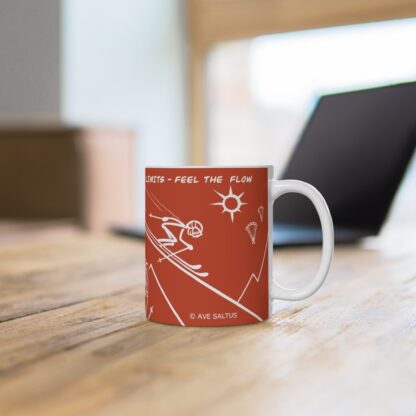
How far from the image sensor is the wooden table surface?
1.31 feet

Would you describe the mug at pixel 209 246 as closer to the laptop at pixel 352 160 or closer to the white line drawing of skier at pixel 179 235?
the white line drawing of skier at pixel 179 235

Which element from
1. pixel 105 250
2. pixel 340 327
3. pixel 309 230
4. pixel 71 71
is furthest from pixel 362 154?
pixel 71 71

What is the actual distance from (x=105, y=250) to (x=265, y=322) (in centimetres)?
58

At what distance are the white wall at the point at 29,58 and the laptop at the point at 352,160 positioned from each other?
0.94 metres

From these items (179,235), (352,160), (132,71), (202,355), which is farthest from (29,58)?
(202,355)

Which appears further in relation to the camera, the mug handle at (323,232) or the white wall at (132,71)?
the white wall at (132,71)

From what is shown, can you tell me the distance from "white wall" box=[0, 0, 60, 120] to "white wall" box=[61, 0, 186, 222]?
0.12 ft

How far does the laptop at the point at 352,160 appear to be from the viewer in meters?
1.12

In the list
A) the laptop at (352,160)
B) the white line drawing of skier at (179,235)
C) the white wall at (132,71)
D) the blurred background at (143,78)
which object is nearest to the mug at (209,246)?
the white line drawing of skier at (179,235)

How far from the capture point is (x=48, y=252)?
3.64 feet

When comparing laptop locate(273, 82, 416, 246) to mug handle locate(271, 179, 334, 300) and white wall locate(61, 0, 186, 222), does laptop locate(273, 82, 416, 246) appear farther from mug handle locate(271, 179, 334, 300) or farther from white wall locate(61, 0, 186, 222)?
white wall locate(61, 0, 186, 222)

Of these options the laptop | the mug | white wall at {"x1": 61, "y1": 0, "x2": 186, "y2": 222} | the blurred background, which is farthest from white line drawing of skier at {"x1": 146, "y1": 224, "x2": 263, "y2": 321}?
white wall at {"x1": 61, "y1": 0, "x2": 186, "y2": 222}

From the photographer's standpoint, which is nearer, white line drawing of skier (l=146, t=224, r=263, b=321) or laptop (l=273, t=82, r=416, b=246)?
white line drawing of skier (l=146, t=224, r=263, b=321)

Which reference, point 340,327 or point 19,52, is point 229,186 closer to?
point 340,327
